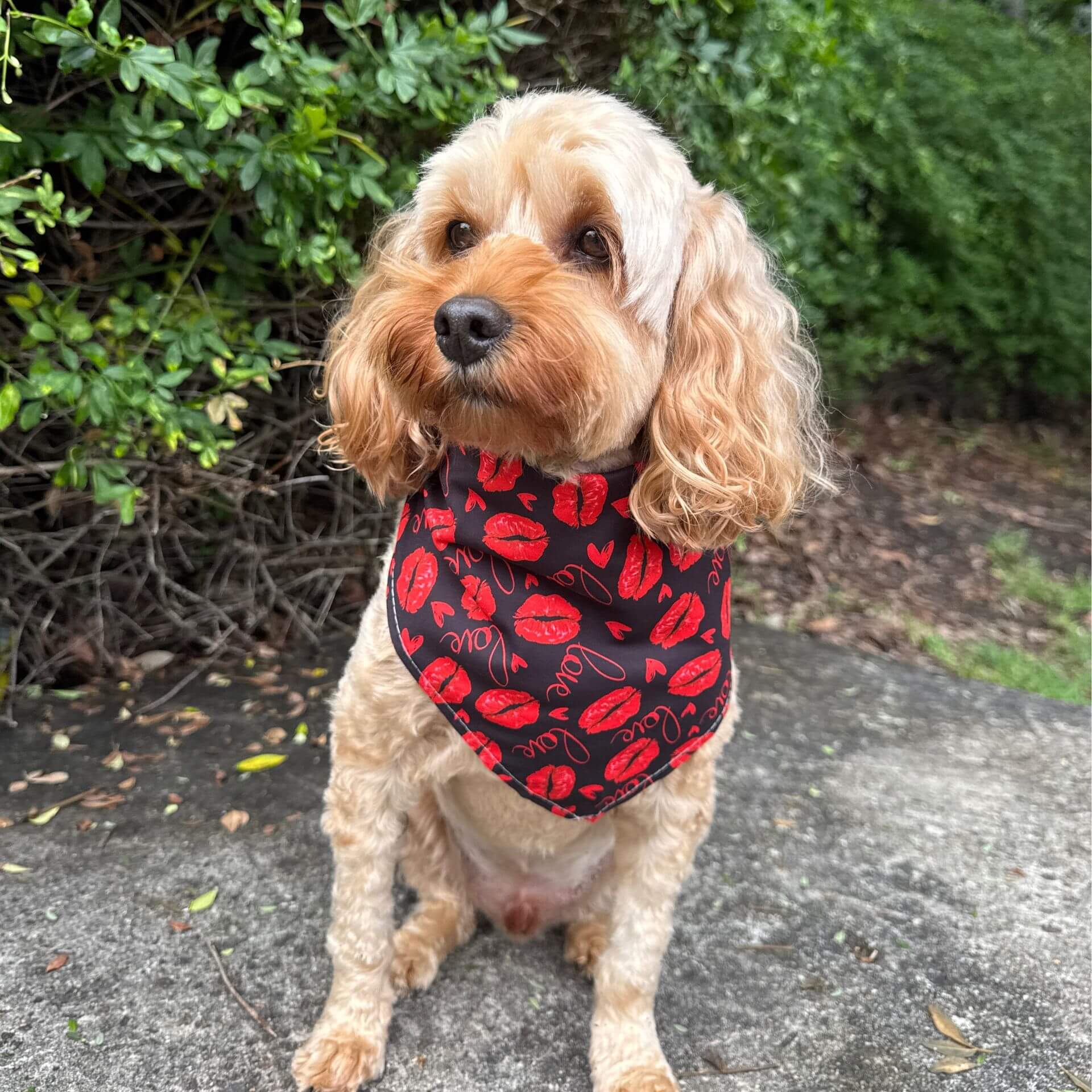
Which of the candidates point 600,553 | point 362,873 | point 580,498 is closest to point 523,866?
point 362,873

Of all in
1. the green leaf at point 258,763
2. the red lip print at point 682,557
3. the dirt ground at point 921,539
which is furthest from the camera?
the dirt ground at point 921,539

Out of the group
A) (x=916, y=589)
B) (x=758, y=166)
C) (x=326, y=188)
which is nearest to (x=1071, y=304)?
(x=916, y=589)

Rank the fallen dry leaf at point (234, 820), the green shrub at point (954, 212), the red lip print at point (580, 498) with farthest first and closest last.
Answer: the green shrub at point (954, 212), the fallen dry leaf at point (234, 820), the red lip print at point (580, 498)

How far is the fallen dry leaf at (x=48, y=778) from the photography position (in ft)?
9.30

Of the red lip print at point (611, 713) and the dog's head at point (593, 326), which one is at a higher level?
the dog's head at point (593, 326)

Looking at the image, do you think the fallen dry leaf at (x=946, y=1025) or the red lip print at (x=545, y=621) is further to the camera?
the fallen dry leaf at (x=946, y=1025)

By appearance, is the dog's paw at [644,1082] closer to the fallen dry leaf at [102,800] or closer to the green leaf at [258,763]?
the green leaf at [258,763]

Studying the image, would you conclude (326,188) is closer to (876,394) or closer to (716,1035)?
(716,1035)

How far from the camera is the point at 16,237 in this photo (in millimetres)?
2072

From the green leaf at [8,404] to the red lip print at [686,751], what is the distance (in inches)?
72.6

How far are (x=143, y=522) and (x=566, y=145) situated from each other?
2.05m

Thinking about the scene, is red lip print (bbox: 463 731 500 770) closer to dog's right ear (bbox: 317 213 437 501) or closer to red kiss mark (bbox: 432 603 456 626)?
red kiss mark (bbox: 432 603 456 626)

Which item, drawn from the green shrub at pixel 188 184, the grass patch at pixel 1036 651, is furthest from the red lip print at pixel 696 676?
the grass patch at pixel 1036 651

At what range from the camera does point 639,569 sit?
202 centimetres
